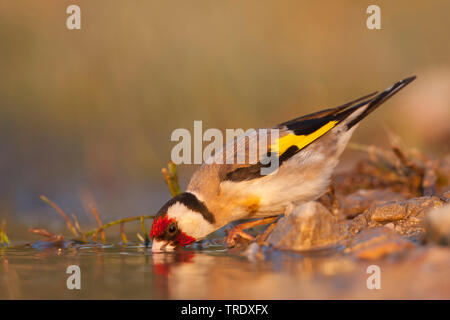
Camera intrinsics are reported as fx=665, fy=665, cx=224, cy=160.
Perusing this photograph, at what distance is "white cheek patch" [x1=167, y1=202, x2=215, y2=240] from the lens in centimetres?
500

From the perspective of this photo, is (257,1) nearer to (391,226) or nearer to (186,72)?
(186,72)

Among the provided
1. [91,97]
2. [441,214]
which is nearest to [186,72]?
[91,97]

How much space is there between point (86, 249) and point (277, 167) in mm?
1610

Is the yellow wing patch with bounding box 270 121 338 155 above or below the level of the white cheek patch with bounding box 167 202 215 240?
above

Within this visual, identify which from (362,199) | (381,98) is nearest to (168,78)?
(362,199)

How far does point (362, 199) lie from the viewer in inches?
240

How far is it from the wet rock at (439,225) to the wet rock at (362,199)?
6.78 ft

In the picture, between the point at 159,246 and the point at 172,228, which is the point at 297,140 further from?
the point at 159,246

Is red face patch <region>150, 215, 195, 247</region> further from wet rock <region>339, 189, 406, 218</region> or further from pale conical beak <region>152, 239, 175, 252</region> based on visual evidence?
wet rock <region>339, 189, 406, 218</region>

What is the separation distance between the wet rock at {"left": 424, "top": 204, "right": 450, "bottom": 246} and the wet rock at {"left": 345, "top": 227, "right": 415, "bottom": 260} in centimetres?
15

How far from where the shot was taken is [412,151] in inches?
258

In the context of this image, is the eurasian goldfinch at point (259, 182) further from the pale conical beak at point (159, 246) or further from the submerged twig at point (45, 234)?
the submerged twig at point (45, 234)

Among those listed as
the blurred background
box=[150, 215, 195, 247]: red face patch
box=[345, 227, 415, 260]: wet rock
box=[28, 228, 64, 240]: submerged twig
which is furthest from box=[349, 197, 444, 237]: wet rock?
the blurred background

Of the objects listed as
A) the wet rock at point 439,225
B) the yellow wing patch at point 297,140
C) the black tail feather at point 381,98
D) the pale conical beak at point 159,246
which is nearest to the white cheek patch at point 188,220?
the pale conical beak at point 159,246
